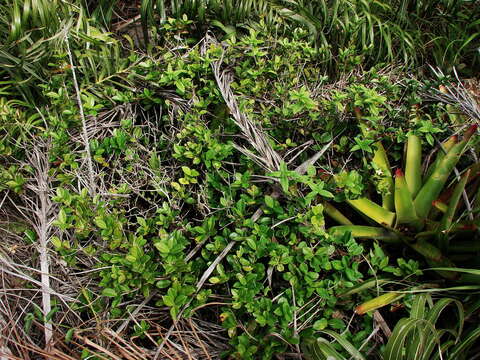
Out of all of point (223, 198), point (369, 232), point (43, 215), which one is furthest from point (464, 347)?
point (43, 215)

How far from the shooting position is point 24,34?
182cm

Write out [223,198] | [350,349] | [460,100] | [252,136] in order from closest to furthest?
[350,349]
[223,198]
[252,136]
[460,100]

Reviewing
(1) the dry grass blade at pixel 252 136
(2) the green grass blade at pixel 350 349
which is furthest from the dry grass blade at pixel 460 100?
(2) the green grass blade at pixel 350 349

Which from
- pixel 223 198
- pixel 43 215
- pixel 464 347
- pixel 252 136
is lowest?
pixel 464 347

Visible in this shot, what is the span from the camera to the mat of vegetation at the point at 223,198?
144 centimetres

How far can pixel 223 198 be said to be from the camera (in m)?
1.57

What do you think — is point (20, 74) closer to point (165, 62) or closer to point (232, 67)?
point (165, 62)

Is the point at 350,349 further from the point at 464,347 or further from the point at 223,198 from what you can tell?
the point at 223,198

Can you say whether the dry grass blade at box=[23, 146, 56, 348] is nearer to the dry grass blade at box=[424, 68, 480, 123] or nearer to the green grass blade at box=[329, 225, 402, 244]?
the green grass blade at box=[329, 225, 402, 244]

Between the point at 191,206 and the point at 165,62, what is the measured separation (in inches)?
31.4

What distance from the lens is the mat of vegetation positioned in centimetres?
144

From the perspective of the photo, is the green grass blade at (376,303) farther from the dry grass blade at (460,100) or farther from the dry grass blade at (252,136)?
the dry grass blade at (460,100)

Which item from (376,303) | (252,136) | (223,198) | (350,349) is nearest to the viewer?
(350,349)

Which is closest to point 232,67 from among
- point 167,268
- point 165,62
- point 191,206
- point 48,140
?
point 165,62
